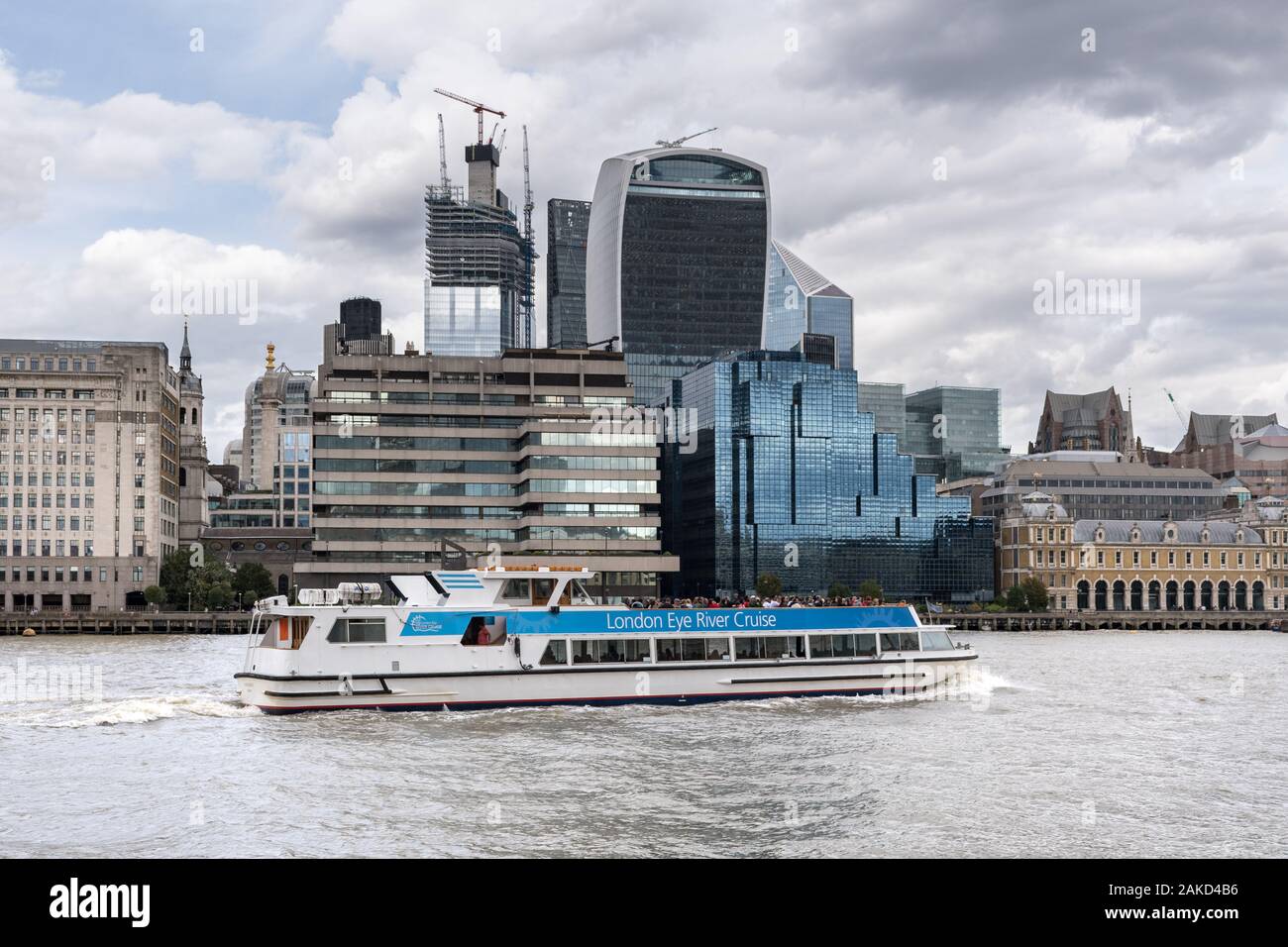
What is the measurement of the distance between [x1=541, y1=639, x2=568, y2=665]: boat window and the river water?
214 cm

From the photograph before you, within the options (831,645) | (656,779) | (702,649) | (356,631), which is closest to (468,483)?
(831,645)

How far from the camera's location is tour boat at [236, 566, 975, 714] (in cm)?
4500

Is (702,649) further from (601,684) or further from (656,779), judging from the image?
(656,779)

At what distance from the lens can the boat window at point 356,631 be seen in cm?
4522

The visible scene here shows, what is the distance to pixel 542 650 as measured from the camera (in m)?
47.2

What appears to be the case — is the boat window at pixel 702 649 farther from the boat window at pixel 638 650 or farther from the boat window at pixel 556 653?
the boat window at pixel 556 653

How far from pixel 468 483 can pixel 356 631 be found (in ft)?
294

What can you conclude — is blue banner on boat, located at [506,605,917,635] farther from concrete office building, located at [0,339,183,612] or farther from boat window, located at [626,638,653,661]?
concrete office building, located at [0,339,183,612]

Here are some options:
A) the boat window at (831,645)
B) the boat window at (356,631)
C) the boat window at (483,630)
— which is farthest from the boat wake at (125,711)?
the boat window at (831,645)

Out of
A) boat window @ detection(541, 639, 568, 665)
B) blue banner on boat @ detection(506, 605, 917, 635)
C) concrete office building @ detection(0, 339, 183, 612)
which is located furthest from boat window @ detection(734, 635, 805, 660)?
concrete office building @ detection(0, 339, 183, 612)
